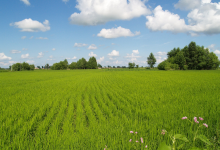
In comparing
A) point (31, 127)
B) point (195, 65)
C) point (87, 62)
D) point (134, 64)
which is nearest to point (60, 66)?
point (87, 62)

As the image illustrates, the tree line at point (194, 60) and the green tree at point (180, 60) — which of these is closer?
the tree line at point (194, 60)

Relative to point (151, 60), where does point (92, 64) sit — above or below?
below

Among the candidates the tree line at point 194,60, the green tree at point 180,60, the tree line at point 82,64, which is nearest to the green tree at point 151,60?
the tree line at point 194,60

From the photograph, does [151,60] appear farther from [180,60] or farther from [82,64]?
[82,64]

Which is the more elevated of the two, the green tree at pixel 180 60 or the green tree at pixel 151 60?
the green tree at pixel 151 60

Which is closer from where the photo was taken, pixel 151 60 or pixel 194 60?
pixel 194 60

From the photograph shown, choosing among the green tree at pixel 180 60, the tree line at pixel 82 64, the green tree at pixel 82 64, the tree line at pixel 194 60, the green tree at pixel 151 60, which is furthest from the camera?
the green tree at pixel 82 64

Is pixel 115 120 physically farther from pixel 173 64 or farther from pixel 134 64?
pixel 134 64

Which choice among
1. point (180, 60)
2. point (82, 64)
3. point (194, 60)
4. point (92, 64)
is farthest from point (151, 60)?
point (82, 64)

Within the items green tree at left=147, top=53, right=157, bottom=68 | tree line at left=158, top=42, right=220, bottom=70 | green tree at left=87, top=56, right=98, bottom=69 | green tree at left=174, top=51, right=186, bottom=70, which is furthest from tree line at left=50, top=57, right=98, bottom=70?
green tree at left=174, top=51, right=186, bottom=70

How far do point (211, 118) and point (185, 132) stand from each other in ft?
4.99

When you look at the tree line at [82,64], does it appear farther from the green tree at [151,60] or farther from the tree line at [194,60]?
the tree line at [194,60]

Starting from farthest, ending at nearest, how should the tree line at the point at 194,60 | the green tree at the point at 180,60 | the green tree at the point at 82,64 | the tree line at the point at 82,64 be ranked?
1. the green tree at the point at 82,64
2. the tree line at the point at 82,64
3. the green tree at the point at 180,60
4. the tree line at the point at 194,60

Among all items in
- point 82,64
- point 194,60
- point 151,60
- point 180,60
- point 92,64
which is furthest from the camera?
point 82,64
